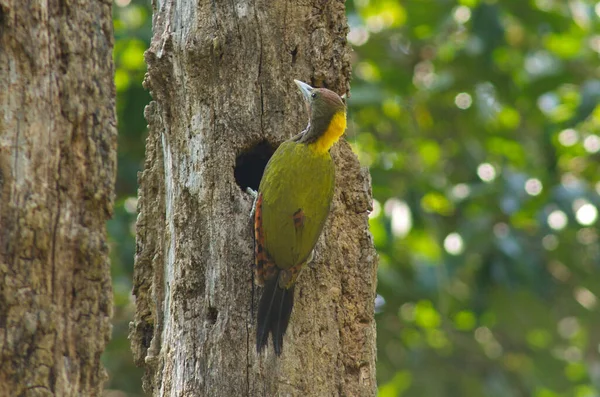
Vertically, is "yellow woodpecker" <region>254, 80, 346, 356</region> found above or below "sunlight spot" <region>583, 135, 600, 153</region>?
below

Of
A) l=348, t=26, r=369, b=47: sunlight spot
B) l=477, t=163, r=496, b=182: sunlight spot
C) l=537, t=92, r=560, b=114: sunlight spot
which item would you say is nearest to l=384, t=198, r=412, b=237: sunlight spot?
l=477, t=163, r=496, b=182: sunlight spot

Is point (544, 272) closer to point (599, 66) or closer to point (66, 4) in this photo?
point (599, 66)

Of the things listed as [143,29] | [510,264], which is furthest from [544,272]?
[143,29]

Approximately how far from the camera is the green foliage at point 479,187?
7.83 meters

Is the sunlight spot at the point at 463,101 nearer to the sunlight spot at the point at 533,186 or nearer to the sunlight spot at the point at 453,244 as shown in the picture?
the sunlight spot at the point at 533,186

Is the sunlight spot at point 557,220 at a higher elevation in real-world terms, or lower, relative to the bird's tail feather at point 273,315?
higher

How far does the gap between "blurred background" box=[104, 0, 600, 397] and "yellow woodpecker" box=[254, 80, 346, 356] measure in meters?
2.79

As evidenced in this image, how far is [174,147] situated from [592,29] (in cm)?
612

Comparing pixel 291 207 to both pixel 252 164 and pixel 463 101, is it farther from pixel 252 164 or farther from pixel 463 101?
pixel 463 101

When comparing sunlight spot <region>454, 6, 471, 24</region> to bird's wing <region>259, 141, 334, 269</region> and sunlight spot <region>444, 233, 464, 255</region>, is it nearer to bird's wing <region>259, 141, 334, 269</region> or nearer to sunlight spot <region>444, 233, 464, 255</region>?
sunlight spot <region>444, 233, 464, 255</region>

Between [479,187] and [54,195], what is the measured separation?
203 inches

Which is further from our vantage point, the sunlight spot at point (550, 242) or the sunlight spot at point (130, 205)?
the sunlight spot at point (550, 242)

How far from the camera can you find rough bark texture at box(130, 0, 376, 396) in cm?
417

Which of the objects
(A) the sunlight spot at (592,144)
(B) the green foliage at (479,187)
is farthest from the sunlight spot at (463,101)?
(A) the sunlight spot at (592,144)
